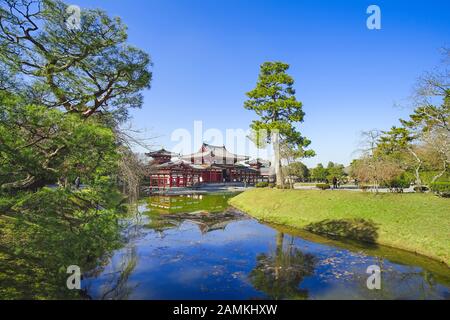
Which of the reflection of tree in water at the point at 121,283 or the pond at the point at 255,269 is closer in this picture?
the reflection of tree in water at the point at 121,283

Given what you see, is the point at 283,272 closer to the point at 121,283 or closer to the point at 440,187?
the point at 121,283

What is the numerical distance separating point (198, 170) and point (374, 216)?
35453 millimetres

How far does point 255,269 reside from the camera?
9.30m

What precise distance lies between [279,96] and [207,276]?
2113 cm

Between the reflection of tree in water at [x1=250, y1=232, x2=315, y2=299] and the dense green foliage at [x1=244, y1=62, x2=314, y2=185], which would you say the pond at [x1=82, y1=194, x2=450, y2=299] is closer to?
the reflection of tree in water at [x1=250, y1=232, x2=315, y2=299]

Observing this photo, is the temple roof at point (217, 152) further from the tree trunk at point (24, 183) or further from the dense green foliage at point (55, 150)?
the tree trunk at point (24, 183)

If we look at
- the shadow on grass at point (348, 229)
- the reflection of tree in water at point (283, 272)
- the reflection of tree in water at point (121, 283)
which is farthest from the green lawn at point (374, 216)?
the reflection of tree in water at point (121, 283)

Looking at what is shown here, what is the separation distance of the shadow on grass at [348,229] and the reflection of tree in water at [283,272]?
13.0 ft

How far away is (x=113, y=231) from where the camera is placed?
6988 mm

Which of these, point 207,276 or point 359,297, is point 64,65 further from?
point 359,297

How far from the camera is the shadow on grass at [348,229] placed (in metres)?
13.3

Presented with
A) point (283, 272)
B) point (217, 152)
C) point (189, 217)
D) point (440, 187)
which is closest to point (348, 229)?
point (283, 272)

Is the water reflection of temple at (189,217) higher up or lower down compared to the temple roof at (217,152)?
lower down
